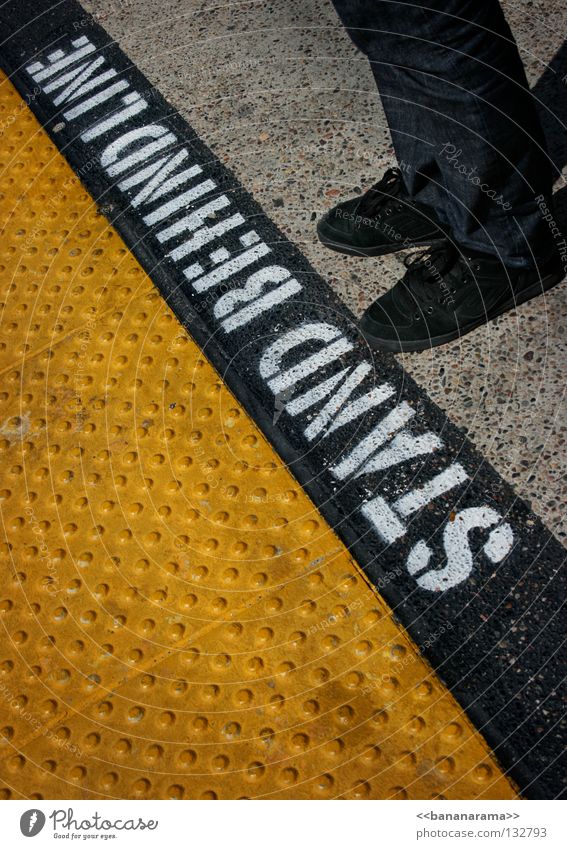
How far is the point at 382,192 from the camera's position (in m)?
2.42

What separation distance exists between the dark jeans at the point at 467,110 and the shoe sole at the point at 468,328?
0.09m

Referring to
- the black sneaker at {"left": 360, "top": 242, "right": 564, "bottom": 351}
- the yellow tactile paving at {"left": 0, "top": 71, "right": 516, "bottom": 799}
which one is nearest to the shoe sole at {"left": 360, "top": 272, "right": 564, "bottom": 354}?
the black sneaker at {"left": 360, "top": 242, "right": 564, "bottom": 351}

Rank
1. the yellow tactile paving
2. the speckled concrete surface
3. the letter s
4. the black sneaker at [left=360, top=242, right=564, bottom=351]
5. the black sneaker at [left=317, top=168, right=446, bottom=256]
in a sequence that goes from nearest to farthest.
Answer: the yellow tactile paving
the letter s
the speckled concrete surface
the black sneaker at [left=360, top=242, right=564, bottom=351]
the black sneaker at [left=317, top=168, right=446, bottom=256]

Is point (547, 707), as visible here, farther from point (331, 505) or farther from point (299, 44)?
point (299, 44)

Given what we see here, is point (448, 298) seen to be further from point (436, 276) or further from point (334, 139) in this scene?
point (334, 139)

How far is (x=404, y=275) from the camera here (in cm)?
228

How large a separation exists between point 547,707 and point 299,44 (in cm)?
255

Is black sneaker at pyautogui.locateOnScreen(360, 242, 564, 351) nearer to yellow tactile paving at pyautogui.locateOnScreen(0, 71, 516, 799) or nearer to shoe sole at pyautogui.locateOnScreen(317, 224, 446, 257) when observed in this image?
shoe sole at pyautogui.locateOnScreen(317, 224, 446, 257)

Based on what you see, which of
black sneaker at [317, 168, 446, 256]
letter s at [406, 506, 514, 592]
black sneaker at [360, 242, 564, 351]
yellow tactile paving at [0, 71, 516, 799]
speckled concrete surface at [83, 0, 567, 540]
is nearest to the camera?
yellow tactile paving at [0, 71, 516, 799]

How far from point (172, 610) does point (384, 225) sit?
1.30m

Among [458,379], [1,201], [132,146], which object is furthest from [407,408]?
[1,201]

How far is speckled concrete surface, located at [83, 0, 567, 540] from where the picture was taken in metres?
2.01

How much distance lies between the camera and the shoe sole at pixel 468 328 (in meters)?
2.16

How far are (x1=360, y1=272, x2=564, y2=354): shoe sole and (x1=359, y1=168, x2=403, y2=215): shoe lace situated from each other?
1.54 ft
